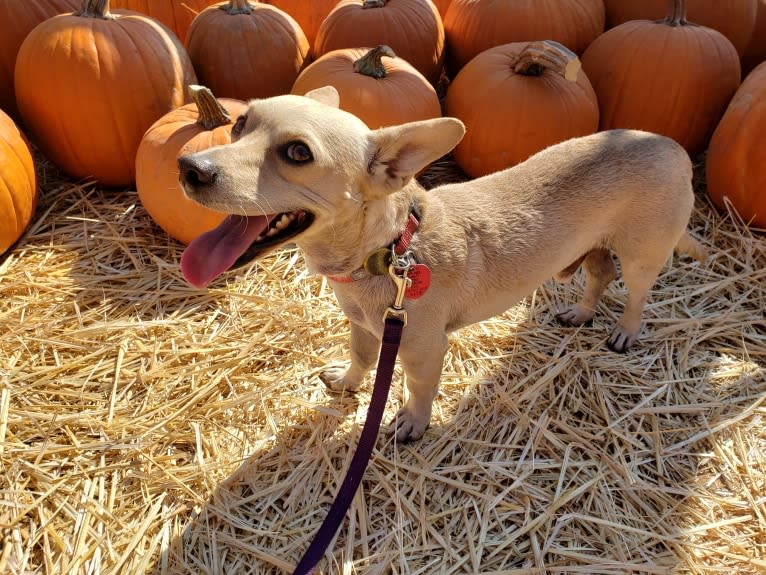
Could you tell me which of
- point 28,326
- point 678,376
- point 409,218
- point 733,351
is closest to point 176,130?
point 28,326

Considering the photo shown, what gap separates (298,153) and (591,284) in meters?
2.12

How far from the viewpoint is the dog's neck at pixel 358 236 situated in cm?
207

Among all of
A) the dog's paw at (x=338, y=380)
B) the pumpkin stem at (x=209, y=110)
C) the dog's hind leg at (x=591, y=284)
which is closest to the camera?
the dog's paw at (x=338, y=380)

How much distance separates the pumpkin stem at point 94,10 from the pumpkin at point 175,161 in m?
0.99

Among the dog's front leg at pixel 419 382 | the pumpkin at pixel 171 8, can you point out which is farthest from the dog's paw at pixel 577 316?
the pumpkin at pixel 171 8

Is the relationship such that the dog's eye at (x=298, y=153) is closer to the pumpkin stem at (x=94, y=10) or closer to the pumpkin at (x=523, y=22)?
the pumpkin stem at (x=94, y=10)

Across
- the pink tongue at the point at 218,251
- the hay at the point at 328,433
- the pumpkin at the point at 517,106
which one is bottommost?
the hay at the point at 328,433

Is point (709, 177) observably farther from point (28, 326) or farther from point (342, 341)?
point (28, 326)

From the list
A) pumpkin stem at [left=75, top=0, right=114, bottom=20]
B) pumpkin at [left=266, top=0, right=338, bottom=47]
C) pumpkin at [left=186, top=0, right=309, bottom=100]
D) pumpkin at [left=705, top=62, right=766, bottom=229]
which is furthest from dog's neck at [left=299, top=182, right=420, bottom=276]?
pumpkin at [left=266, top=0, right=338, bottom=47]

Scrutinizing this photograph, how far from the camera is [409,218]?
7.34 feet

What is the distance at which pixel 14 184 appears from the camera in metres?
3.46

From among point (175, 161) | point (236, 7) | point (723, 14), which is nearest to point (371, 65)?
point (236, 7)

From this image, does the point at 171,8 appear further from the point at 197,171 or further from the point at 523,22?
the point at 197,171

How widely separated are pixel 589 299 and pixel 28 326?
125 inches
